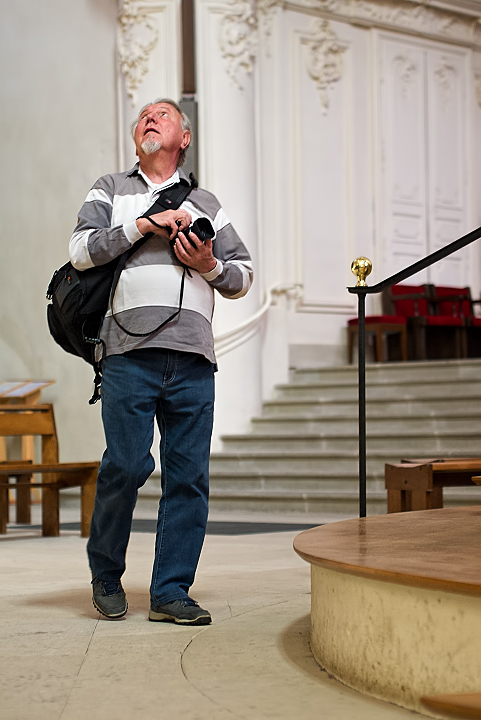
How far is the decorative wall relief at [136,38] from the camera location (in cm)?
819

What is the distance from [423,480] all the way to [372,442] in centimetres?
322

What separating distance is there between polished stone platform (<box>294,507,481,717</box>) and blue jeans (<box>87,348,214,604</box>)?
1.45ft

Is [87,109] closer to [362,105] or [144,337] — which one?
[362,105]

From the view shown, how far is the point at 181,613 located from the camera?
2.65m

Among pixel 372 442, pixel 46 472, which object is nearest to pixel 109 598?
pixel 46 472

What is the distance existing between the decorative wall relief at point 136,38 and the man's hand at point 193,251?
19.5ft

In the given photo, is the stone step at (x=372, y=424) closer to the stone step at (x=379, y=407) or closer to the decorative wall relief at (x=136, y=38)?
the stone step at (x=379, y=407)

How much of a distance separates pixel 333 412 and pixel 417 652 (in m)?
5.97

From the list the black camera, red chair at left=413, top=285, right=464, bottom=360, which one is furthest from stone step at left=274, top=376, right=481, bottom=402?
the black camera

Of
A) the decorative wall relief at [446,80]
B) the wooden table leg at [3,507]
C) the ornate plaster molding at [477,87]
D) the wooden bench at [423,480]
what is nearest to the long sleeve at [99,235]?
the wooden bench at [423,480]

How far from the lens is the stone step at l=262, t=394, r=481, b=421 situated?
7211 mm

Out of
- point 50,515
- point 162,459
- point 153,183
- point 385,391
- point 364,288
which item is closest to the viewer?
point 162,459

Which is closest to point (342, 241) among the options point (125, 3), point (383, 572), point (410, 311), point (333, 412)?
point (410, 311)

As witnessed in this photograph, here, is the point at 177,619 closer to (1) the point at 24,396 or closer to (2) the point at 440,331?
(1) the point at 24,396
